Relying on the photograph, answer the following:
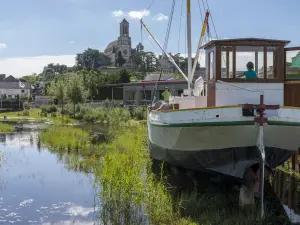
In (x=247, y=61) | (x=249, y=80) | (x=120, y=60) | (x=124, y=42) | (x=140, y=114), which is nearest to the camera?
(x=249, y=80)

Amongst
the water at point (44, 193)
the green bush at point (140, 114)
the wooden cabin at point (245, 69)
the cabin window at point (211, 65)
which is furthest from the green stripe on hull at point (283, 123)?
the green bush at point (140, 114)

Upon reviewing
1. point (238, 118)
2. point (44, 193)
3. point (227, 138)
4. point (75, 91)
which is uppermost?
point (75, 91)

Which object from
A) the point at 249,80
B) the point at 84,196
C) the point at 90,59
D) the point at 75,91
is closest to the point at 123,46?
the point at 90,59

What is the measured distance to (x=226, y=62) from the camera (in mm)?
11406

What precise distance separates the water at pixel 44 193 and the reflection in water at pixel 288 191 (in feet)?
15.7

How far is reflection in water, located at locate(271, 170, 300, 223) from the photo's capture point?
10.1 metres

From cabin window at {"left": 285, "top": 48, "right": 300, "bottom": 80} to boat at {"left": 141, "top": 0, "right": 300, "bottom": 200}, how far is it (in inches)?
2.4

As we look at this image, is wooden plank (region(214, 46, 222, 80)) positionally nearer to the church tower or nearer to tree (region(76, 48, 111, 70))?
tree (region(76, 48, 111, 70))

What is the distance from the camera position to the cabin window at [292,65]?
11766 mm

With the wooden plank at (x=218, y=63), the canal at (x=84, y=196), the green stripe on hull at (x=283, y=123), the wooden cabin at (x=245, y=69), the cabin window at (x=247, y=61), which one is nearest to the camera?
the canal at (x=84, y=196)

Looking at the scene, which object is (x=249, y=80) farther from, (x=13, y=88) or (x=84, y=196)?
(x=13, y=88)

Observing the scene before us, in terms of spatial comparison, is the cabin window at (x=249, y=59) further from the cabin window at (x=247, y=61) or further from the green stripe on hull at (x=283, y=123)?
the green stripe on hull at (x=283, y=123)

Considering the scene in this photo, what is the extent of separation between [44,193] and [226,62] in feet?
21.8

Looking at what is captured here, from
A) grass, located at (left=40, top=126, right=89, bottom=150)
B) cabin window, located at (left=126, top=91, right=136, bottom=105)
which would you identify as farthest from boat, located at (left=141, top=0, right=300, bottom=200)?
cabin window, located at (left=126, top=91, right=136, bottom=105)
